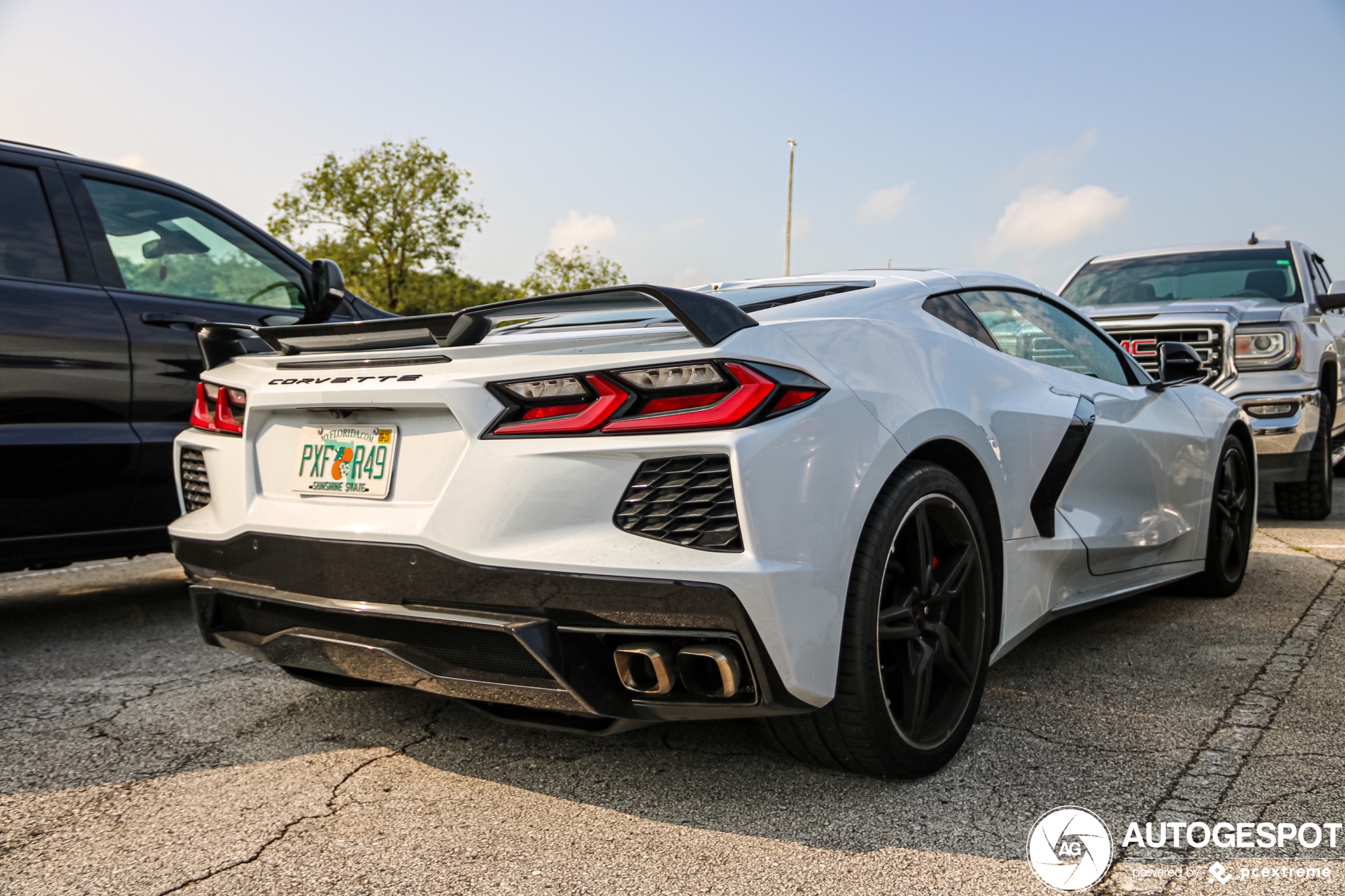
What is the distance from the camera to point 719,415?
2.19 m

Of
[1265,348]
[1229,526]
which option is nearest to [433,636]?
[1229,526]

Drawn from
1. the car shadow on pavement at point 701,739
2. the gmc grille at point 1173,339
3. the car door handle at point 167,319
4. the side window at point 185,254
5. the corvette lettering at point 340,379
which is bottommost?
the car shadow on pavement at point 701,739

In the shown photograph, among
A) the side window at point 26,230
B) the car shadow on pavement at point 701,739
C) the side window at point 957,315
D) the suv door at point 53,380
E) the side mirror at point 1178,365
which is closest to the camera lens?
the car shadow on pavement at point 701,739

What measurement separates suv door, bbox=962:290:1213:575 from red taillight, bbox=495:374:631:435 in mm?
1479

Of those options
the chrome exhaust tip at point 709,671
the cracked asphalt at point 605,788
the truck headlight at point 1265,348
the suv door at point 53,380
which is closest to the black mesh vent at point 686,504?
the chrome exhaust tip at point 709,671

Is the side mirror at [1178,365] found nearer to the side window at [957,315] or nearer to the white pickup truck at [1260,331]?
the side window at [957,315]

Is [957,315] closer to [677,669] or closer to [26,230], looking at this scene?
[677,669]

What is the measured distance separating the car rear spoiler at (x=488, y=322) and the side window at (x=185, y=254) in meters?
1.69

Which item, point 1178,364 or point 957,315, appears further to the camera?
point 1178,364

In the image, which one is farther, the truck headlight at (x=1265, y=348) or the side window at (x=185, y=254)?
the truck headlight at (x=1265, y=348)

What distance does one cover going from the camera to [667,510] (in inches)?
86.7

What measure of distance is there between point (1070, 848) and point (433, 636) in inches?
57.2

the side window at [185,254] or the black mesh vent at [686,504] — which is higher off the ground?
the side window at [185,254]

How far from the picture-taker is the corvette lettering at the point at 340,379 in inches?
94.8
